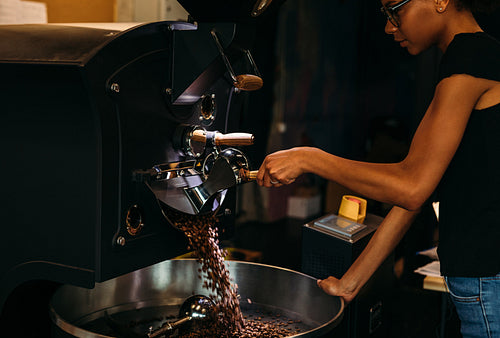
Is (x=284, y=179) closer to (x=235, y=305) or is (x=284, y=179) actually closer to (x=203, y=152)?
(x=203, y=152)

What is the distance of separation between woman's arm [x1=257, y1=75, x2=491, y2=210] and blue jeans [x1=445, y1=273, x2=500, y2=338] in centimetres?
25

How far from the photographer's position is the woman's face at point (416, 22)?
123 cm

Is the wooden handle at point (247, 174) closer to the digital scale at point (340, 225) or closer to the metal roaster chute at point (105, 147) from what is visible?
the metal roaster chute at point (105, 147)

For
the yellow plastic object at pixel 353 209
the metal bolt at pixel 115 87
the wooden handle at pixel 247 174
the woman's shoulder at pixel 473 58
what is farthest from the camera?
the yellow plastic object at pixel 353 209

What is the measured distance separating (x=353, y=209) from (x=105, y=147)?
87 cm

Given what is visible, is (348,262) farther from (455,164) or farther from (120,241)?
(120,241)

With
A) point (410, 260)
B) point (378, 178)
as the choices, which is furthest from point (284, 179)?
point (410, 260)

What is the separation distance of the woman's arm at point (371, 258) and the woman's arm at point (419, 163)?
321 millimetres

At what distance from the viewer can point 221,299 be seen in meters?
1.33

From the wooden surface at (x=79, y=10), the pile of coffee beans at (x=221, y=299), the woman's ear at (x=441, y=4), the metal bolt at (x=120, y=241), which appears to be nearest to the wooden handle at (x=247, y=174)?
the pile of coffee beans at (x=221, y=299)

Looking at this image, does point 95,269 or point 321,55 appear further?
point 321,55

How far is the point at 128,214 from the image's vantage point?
1.14 meters

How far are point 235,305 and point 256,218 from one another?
4.74 metres

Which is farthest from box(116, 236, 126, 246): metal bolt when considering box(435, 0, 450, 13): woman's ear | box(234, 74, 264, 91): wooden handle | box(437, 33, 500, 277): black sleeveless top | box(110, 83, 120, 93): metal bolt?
box(435, 0, 450, 13): woman's ear
